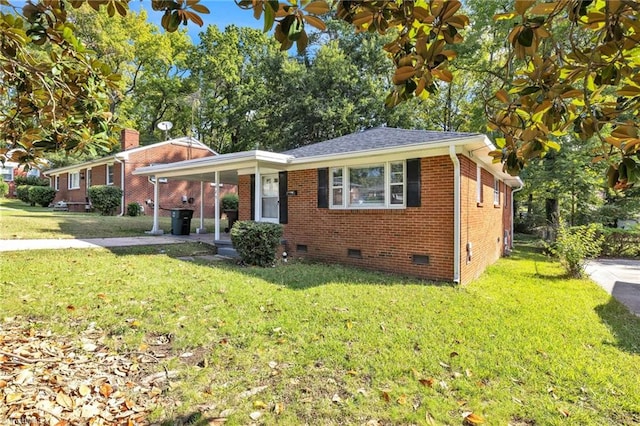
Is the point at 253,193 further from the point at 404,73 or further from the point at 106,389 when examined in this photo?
the point at 404,73

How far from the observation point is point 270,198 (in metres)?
11.4

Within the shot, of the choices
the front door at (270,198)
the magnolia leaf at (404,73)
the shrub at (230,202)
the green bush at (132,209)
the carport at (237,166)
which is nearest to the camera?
the magnolia leaf at (404,73)

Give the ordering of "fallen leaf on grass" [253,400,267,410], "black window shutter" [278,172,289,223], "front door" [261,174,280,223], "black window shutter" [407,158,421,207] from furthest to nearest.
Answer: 1. "front door" [261,174,280,223]
2. "black window shutter" [278,172,289,223]
3. "black window shutter" [407,158,421,207]
4. "fallen leaf on grass" [253,400,267,410]

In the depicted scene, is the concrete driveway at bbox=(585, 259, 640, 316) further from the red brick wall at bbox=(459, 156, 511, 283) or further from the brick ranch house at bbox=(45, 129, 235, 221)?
the brick ranch house at bbox=(45, 129, 235, 221)

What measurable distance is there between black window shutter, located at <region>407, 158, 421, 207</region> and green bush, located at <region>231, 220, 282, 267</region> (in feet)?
11.2

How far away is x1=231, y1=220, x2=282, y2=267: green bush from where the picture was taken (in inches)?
347

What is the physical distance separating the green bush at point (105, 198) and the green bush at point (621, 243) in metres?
22.8

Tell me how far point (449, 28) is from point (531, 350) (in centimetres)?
397

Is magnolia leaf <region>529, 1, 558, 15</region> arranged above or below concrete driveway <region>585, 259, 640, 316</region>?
above

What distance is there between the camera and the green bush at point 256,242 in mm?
8812

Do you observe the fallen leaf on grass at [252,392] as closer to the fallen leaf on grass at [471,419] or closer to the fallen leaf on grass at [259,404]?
the fallen leaf on grass at [259,404]

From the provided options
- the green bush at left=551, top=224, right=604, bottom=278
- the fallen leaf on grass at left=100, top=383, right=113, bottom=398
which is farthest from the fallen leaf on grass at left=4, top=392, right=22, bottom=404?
the green bush at left=551, top=224, right=604, bottom=278

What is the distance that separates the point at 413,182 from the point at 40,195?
25794 mm

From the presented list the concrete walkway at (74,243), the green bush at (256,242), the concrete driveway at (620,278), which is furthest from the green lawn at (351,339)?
the green bush at (256,242)
